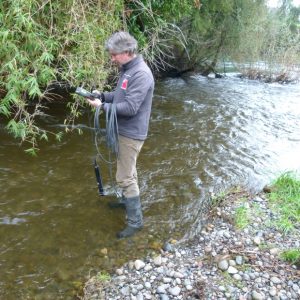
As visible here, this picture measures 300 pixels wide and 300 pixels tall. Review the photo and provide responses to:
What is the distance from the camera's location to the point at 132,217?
400 cm

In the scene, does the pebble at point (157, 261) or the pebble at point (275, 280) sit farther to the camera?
the pebble at point (157, 261)

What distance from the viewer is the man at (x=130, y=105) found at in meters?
3.30

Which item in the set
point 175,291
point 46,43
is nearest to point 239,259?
point 175,291

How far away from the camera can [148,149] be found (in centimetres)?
640

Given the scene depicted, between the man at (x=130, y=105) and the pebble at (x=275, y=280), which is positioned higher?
the man at (x=130, y=105)

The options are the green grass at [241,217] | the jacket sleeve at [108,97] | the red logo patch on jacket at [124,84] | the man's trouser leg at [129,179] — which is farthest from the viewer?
the green grass at [241,217]

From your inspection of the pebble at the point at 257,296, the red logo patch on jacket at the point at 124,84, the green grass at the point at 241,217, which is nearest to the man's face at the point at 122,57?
the red logo patch on jacket at the point at 124,84

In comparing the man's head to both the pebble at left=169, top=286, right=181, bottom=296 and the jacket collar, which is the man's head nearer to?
the jacket collar

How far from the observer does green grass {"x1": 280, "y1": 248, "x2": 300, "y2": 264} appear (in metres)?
3.51

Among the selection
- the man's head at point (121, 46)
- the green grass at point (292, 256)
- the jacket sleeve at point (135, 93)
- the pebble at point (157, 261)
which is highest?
the man's head at point (121, 46)

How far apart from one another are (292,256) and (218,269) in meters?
0.77

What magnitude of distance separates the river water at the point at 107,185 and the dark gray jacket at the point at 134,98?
1267 mm

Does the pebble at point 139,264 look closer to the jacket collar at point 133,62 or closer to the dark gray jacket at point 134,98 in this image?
the dark gray jacket at point 134,98

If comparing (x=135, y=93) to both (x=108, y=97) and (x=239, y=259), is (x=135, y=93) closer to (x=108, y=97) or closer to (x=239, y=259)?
(x=108, y=97)
